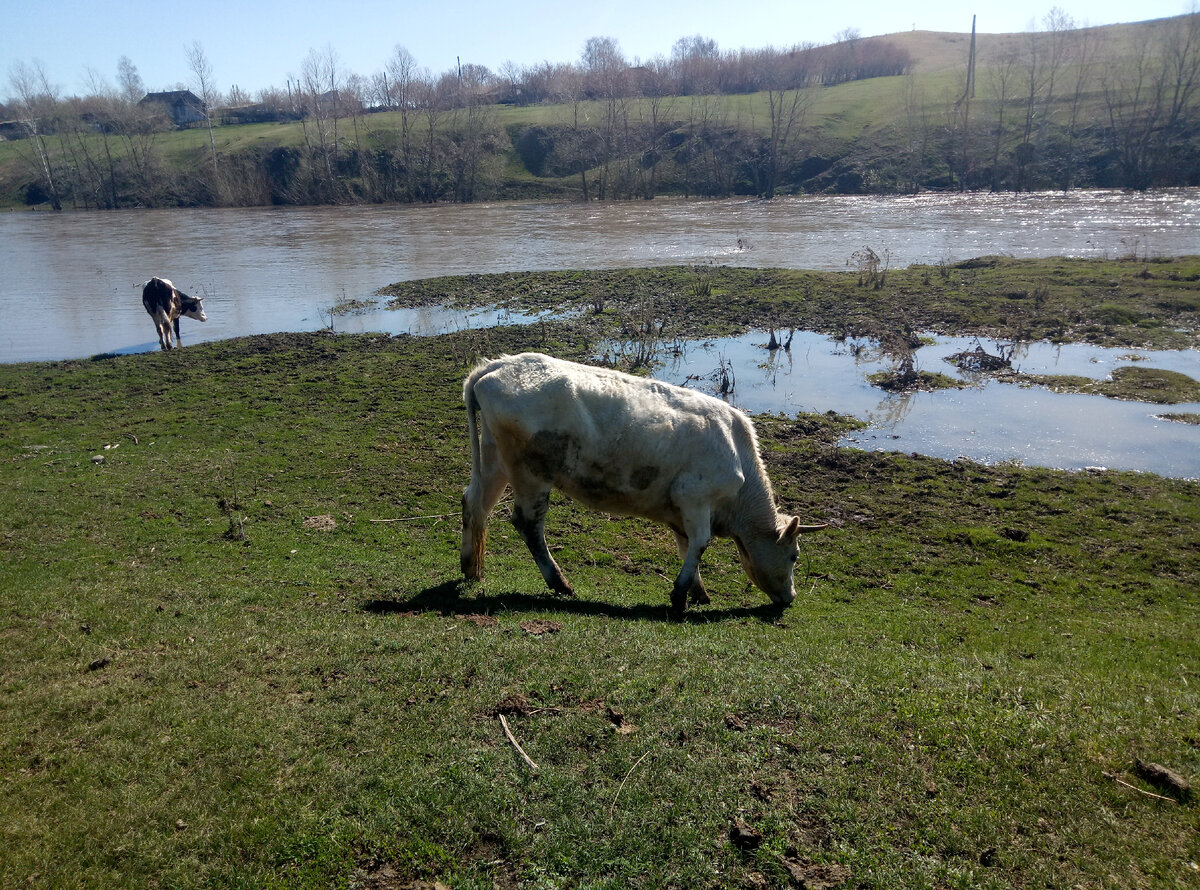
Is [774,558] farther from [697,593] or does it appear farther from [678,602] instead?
[678,602]

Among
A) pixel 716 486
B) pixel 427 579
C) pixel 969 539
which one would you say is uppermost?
pixel 716 486

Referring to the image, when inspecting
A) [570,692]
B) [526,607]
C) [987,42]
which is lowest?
[526,607]

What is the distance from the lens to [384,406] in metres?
16.0

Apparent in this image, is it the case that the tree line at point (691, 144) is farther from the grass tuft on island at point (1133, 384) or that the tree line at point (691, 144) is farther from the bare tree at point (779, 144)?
the grass tuft on island at point (1133, 384)

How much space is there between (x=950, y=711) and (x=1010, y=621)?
3516 millimetres

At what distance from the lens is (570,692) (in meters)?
6.05

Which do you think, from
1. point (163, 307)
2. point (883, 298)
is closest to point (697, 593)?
point (883, 298)

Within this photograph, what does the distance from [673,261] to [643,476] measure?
27708 millimetres

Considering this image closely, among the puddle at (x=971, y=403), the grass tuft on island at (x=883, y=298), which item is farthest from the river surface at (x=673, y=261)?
the grass tuft on island at (x=883, y=298)

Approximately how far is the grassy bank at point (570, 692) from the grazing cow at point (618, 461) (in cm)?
73

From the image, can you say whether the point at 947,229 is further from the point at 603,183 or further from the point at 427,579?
the point at 427,579

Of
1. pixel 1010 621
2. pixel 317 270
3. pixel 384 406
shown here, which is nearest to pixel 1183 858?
pixel 1010 621

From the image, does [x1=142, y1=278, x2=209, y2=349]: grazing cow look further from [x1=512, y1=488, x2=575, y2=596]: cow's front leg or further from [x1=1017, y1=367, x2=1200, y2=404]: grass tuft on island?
[x1=1017, y1=367, x2=1200, y2=404]: grass tuft on island

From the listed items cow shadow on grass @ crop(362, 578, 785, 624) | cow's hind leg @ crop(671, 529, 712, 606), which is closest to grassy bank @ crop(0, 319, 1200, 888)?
cow shadow on grass @ crop(362, 578, 785, 624)
